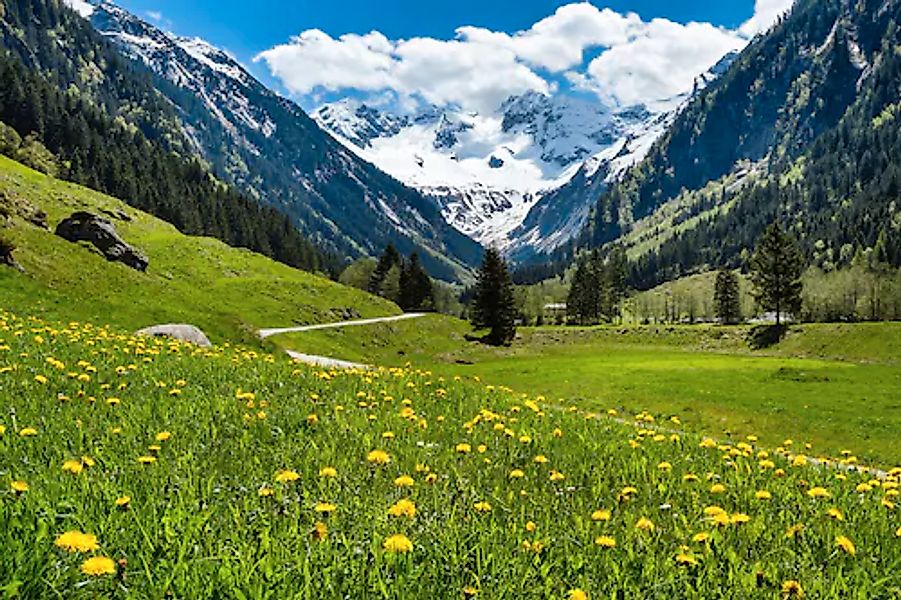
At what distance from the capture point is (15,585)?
269cm

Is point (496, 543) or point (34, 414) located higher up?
point (34, 414)

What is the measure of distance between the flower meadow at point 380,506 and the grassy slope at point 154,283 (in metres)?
31.1

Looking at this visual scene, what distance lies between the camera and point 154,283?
193ft

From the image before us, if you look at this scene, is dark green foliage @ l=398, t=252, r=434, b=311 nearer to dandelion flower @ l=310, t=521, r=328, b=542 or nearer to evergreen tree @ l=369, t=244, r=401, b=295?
evergreen tree @ l=369, t=244, r=401, b=295

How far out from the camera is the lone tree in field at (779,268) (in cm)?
9444

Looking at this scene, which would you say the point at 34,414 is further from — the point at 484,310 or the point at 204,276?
the point at 484,310

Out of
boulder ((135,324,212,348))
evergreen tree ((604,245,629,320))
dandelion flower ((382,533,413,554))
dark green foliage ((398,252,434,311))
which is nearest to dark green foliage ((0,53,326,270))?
dark green foliage ((398,252,434,311))

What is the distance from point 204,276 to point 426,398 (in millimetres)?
78578

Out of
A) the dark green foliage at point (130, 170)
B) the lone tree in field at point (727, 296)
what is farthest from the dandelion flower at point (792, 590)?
the dark green foliage at point (130, 170)

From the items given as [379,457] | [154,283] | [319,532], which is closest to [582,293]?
[154,283]

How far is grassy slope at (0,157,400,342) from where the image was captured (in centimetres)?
3937

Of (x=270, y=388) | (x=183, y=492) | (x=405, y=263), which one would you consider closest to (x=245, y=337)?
(x=270, y=388)

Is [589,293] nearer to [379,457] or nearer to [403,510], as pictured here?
[379,457]

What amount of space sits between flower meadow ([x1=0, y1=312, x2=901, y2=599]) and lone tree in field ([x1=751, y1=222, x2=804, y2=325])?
96.6 meters
